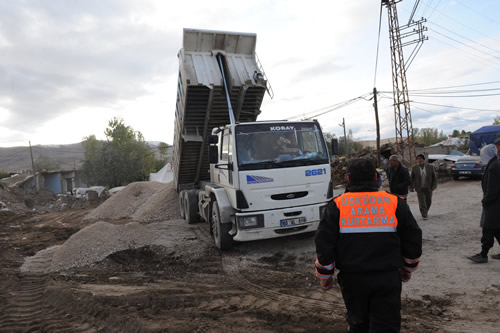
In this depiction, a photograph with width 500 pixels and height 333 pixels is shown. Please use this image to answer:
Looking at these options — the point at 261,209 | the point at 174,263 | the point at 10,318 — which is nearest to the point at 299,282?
the point at 261,209

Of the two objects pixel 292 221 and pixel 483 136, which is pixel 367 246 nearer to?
pixel 292 221

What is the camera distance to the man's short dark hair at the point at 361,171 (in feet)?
7.72

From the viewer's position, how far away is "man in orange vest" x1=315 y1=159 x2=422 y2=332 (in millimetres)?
2168

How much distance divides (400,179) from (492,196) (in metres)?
2.58

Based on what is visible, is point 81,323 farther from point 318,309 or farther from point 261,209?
point 261,209

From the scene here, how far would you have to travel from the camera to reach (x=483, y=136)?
944 inches

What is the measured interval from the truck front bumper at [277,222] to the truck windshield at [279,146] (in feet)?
2.65

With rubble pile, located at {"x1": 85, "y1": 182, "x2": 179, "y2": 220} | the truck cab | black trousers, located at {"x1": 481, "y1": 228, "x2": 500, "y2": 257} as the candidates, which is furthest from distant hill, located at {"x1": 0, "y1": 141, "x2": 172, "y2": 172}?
black trousers, located at {"x1": 481, "y1": 228, "x2": 500, "y2": 257}

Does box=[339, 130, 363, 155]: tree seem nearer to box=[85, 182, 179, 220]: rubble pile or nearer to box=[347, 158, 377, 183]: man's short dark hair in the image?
box=[85, 182, 179, 220]: rubble pile

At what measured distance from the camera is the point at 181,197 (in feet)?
34.9

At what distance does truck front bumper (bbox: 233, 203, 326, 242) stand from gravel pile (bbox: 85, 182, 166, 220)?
845cm

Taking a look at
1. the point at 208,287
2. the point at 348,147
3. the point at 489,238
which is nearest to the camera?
the point at 489,238

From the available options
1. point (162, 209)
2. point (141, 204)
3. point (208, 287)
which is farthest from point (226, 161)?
point (141, 204)

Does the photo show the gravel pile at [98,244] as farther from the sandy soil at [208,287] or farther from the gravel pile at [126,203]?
the gravel pile at [126,203]
